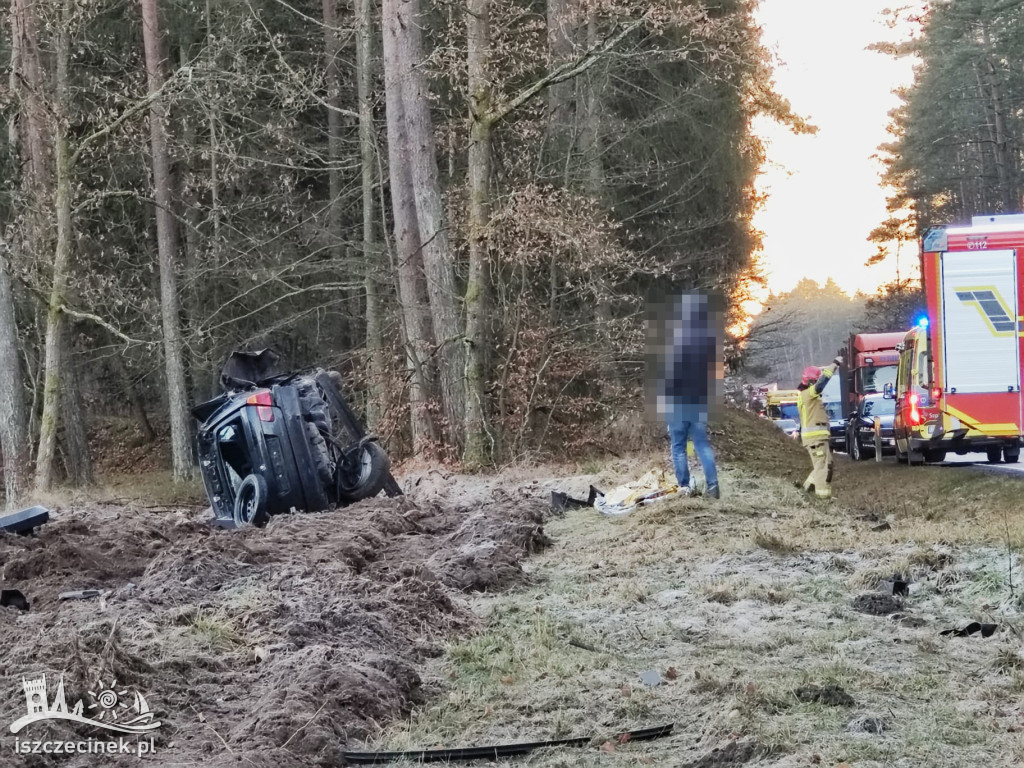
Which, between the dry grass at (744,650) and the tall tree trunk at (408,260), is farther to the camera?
the tall tree trunk at (408,260)

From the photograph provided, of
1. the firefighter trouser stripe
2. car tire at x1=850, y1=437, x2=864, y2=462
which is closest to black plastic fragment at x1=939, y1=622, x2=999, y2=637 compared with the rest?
the firefighter trouser stripe

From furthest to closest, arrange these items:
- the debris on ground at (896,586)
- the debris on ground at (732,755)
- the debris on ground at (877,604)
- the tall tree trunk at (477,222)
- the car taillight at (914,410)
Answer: the car taillight at (914,410), the tall tree trunk at (477,222), the debris on ground at (896,586), the debris on ground at (877,604), the debris on ground at (732,755)

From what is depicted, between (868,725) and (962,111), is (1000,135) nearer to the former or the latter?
(962,111)

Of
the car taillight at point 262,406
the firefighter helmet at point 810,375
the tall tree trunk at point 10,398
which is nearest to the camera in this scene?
the car taillight at point 262,406

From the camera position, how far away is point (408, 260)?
1812cm

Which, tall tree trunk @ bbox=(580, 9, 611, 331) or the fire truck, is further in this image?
tall tree trunk @ bbox=(580, 9, 611, 331)

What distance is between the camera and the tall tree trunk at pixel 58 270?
1902 cm

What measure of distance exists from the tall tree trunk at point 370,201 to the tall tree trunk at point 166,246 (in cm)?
352

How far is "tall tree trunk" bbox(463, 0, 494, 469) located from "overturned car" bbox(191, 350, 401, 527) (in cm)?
579

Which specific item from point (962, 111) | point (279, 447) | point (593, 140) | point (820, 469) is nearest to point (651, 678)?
point (279, 447)

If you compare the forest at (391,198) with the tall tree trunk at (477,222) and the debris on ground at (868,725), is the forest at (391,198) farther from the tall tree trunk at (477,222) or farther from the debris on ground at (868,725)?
the debris on ground at (868,725)

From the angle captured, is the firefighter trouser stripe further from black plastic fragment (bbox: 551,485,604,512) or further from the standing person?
black plastic fragment (bbox: 551,485,604,512)

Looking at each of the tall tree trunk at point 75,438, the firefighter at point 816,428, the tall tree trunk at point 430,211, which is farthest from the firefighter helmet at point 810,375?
the tall tree trunk at point 75,438

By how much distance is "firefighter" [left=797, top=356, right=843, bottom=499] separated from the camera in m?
12.8
